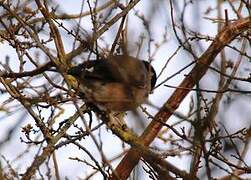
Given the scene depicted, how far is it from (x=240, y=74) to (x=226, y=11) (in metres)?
0.41

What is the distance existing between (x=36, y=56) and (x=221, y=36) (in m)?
1.70

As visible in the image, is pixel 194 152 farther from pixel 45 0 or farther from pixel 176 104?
pixel 45 0

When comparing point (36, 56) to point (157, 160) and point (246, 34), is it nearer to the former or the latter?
point (246, 34)

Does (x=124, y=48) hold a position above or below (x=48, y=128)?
below

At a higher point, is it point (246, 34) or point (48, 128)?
point (246, 34)

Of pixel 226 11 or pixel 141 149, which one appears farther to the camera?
pixel 226 11

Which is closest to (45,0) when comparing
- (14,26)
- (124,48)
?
(14,26)

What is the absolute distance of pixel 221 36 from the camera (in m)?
3.07

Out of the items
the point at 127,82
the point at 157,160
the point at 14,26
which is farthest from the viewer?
the point at 14,26

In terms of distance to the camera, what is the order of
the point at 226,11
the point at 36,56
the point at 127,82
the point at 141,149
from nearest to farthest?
the point at 127,82
the point at 141,149
the point at 226,11
the point at 36,56

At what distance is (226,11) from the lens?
2713 millimetres

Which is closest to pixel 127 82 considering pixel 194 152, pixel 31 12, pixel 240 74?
pixel 194 152

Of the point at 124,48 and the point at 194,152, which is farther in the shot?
the point at 194,152

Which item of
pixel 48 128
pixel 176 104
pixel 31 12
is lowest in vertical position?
pixel 48 128
